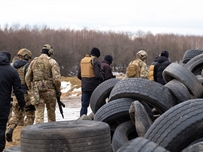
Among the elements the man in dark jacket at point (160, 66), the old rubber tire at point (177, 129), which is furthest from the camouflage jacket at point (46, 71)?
the old rubber tire at point (177, 129)

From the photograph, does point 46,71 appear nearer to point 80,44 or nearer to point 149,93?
point 149,93

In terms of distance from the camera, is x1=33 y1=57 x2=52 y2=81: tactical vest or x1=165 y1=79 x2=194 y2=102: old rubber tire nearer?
x1=165 y1=79 x2=194 y2=102: old rubber tire

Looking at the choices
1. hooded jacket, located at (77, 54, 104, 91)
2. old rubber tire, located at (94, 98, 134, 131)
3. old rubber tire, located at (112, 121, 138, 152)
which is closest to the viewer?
old rubber tire, located at (112, 121, 138, 152)

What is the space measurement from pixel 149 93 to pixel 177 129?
1.81 metres

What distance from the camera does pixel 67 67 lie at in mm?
45562

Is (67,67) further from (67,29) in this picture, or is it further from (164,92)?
(164,92)

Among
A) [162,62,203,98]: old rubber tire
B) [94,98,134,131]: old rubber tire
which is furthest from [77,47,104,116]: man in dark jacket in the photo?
[94,98,134,131]: old rubber tire

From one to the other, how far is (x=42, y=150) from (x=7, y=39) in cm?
4286

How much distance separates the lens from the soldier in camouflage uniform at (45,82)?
891 centimetres

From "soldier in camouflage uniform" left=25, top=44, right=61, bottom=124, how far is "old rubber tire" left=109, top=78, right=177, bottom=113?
2736 mm

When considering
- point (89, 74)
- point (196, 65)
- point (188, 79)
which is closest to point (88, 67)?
point (89, 74)

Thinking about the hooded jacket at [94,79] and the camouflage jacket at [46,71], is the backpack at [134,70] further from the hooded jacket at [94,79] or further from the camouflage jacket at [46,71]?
the camouflage jacket at [46,71]

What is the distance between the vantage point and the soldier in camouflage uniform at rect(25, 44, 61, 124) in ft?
29.2

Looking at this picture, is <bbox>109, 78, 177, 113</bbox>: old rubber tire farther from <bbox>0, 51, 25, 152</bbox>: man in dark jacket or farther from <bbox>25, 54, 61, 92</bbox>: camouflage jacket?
<bbox>25, 54, 61, 92</bbox>: camouflage jacket
